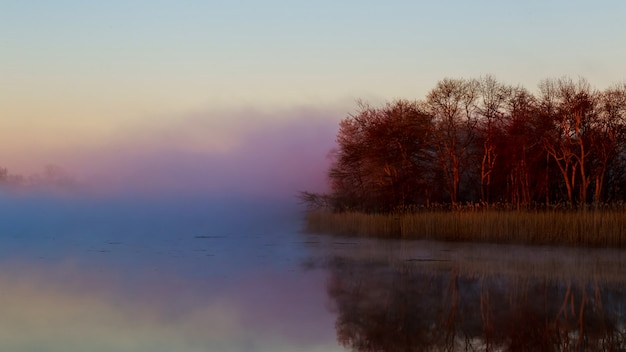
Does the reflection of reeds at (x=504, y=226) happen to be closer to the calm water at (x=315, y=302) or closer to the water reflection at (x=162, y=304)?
the calm water at (x=315, y=302)

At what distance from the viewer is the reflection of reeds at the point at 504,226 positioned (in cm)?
1956

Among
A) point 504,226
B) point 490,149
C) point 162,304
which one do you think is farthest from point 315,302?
point 490,149

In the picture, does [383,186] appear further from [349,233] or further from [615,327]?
[615,327]

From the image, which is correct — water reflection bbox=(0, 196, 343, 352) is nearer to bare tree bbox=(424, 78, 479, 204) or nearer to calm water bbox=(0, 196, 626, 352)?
calm water bbox=(0, 196, 626, 352)

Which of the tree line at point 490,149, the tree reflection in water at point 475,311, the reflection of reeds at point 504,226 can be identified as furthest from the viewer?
the tree line at point 490,149

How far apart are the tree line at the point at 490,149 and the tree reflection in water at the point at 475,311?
19323 millimetres

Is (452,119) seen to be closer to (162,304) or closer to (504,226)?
(504,226)

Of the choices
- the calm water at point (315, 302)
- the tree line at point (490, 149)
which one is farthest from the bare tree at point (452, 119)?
Result: the calm water at point (315, 302)

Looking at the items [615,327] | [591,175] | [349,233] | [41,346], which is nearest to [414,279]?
[615,327]

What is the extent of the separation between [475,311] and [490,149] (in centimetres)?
2622

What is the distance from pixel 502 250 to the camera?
19734 mm

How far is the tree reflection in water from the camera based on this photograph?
22.6ft

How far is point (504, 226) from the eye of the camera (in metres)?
22.6

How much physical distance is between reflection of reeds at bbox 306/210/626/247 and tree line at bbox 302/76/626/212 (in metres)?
3.48
